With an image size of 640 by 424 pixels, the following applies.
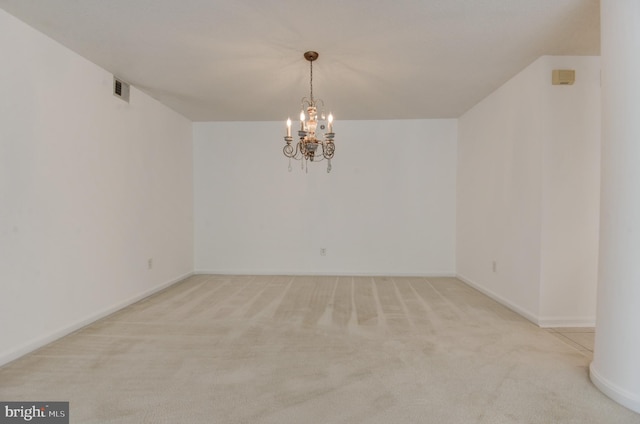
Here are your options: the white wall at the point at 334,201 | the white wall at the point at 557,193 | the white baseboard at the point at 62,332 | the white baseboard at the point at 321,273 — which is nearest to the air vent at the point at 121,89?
the white wall at the point at 334,201

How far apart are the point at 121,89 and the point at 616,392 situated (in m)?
4.89

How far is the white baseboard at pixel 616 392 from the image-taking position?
1.76m

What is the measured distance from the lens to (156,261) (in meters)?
4.31

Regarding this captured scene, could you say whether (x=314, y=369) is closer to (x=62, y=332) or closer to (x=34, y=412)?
→ (x=34, y=412)


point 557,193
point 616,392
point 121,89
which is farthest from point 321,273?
point 616,392

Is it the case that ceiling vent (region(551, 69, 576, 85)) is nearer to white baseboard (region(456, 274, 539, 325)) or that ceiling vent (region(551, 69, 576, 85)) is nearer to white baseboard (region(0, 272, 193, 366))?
white baseboard (region(456, 274, 539, 325))

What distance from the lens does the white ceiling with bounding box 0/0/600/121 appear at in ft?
7.45

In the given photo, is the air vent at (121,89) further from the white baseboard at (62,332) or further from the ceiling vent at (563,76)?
the ceiling vent at (563,76)

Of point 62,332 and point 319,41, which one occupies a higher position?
point 319,41

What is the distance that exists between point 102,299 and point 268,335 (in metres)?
1.82

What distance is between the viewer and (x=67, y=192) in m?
2.85

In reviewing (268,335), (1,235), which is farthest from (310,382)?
(1,235)

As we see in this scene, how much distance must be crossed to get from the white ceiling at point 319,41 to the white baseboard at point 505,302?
247cm

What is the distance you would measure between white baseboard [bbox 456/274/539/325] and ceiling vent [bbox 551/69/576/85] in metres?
2.20
